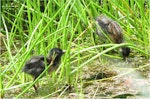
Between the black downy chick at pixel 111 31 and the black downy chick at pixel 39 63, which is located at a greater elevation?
the black downy chick at pixel 111 31

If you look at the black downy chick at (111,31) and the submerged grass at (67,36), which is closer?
the submerged grass at (67,36)

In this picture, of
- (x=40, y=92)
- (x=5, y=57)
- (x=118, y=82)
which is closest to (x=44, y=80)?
(x=40, y=92)

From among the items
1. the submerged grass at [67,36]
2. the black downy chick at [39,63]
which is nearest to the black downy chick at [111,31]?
the submerged grass at [67,36]

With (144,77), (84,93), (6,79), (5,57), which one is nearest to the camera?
(84,93)

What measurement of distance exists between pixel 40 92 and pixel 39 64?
183 millimetres

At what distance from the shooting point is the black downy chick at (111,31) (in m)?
3.52

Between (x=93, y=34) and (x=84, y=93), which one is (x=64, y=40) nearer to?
(x=84, y=93)

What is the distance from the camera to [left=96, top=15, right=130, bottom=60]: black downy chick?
138 inches

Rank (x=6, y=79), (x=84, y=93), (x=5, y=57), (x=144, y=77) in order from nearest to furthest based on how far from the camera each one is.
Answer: (x=84, y=93) → (x=144, y=77) → (x=6, y=79) → (x=5, y=57)

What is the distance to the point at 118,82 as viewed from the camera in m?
3.18

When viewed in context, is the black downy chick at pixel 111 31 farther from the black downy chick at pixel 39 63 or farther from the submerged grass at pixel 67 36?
the black downy chick at pixel 39 63

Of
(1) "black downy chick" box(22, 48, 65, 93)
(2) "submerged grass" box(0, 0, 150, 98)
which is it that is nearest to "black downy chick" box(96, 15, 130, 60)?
(2) "submerged grass" box(0, 0, 150, 98)

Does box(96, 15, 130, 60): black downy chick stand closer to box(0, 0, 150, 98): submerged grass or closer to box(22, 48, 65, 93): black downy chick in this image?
box(0, 0, 150, 98): submerged grass

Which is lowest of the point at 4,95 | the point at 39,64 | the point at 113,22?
the point at 4,95
